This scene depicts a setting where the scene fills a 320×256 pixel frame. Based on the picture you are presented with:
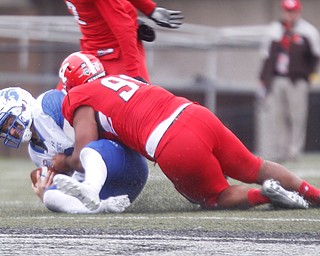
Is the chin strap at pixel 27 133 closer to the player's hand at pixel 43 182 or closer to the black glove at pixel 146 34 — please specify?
the player's hand at pixel 43 182

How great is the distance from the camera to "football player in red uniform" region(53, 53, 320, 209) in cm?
608

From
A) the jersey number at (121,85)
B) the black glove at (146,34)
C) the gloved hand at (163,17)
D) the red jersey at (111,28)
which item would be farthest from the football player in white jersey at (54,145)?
the gloved hand at (163,17)

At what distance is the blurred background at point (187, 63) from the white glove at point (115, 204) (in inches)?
307

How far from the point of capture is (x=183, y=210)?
6.57m

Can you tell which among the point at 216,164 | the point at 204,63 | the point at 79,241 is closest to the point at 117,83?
the point at 216,164

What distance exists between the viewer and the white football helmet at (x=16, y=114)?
652 centimetres

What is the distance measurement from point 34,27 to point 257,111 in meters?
3.09

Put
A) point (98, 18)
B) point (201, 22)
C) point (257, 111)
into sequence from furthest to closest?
point (201, 22), point (257, 111), point (98, 18)

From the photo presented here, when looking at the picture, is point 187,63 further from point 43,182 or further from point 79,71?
point 43,182

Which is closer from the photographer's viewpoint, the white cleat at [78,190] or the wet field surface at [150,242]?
the wet field surface at [150,242]

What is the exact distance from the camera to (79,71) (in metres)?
6.82

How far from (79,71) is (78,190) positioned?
1.11 m

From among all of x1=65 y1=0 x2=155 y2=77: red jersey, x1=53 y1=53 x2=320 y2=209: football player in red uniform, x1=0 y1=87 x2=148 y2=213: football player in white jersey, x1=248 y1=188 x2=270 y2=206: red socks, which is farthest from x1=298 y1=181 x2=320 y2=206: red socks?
x1=65 y1=0 x2=155 y2=77: red jersey

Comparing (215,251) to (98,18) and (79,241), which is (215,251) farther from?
(98,18)
